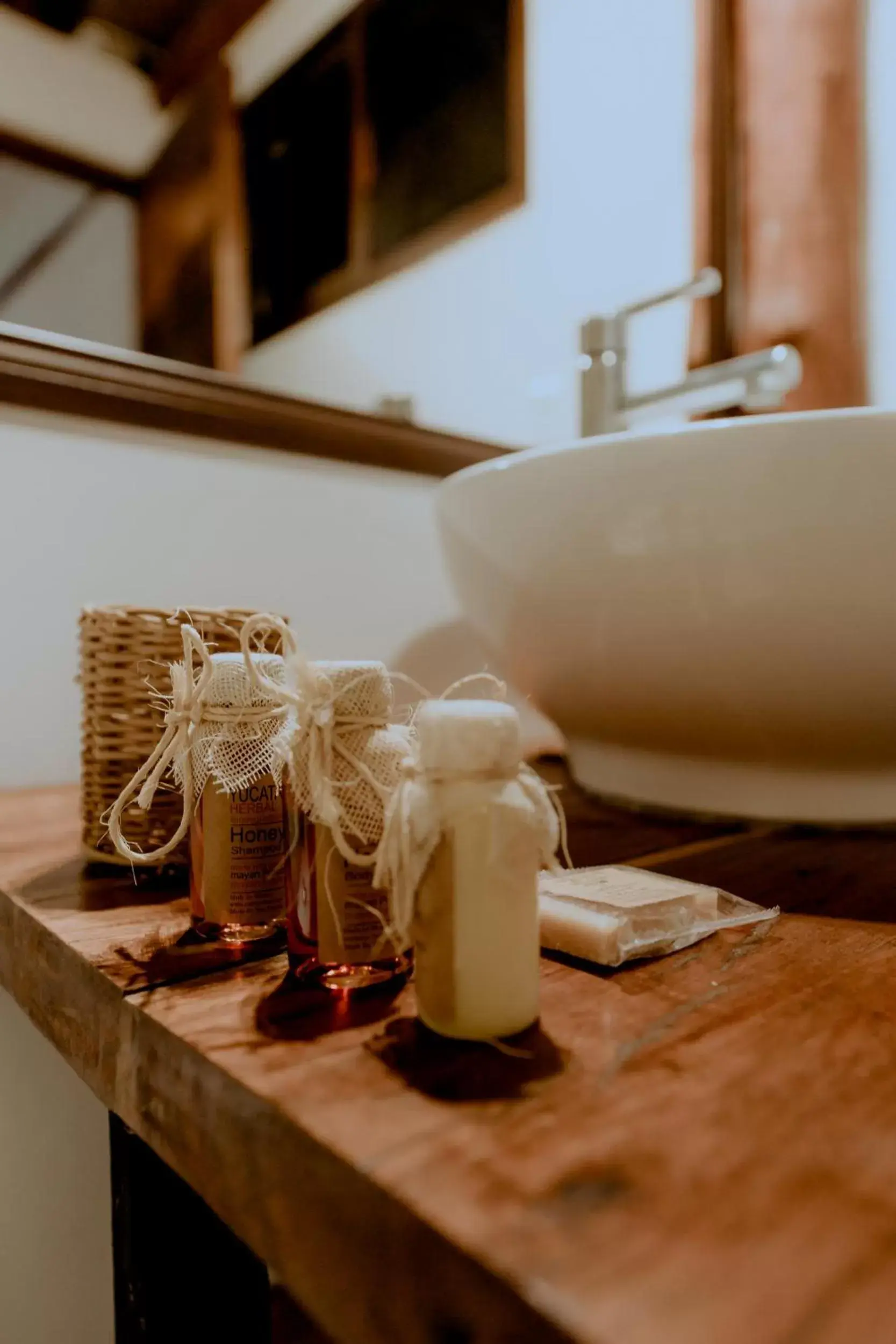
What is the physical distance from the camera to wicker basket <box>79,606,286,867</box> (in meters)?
0.45

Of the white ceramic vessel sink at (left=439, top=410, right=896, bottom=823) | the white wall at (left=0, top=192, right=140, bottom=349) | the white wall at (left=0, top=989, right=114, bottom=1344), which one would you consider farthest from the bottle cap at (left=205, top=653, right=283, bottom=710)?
the white wall at (left=0, top=192, right=140, bottom=349)

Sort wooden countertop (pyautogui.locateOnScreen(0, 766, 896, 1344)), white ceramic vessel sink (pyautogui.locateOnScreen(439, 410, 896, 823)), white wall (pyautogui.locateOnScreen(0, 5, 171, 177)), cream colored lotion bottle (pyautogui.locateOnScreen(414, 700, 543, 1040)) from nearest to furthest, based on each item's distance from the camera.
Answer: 1. wooden countertop (pyautogui.locateOnScreen(0, 766, 896, 1344))
2. cream colored lotion bottle (pyautogui.locateOnScreen(414, 700, 543, 1040))
3. white ceramic vessel sink (pyautogui.locateOnScreen(439, 410, 896, 823))
4. white wall (pyautogui.locateOnScreen(0, 5, 171, 177))

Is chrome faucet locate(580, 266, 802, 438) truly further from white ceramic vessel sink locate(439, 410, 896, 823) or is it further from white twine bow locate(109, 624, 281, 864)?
white twine bow locate(109, 624, 281, 864)

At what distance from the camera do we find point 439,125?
131 cm

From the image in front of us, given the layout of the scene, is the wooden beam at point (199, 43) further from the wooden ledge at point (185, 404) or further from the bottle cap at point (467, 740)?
the bottle cap at point (467, 740)

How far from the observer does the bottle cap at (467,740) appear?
10.6 inches

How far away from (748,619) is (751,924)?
17 centimetres

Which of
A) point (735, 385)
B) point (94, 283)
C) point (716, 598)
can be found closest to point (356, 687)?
point (716, 598)

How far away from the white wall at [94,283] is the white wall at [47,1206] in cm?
118

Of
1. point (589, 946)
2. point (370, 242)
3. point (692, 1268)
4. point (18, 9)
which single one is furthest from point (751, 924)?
point (18, 9)

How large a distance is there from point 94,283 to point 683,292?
3.77 ft

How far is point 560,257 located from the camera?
1.14 m

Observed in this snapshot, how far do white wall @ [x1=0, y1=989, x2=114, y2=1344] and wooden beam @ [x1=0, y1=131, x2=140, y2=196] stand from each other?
4.85ft

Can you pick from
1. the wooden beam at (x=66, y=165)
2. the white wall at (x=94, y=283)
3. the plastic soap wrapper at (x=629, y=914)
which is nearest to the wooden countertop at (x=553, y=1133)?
the plastic soap wrapper at (x=629, y=914)
